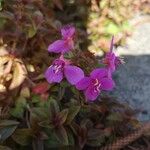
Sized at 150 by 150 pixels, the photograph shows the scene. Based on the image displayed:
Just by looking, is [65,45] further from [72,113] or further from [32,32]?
[32,32]

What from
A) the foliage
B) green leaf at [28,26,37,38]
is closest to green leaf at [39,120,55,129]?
the foliage

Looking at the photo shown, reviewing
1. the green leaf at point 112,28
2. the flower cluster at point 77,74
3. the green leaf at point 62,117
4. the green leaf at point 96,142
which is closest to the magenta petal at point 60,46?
the flower cluster at point 77,74

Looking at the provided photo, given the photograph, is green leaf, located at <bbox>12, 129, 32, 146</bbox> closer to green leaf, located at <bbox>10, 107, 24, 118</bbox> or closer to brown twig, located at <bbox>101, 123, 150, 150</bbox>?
green leaf, located at <bbox>10, 107, 24, 118</bbox>

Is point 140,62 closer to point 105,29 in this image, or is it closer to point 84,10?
point 105,29

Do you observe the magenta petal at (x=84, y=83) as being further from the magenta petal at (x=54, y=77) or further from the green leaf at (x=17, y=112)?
the green leaf at (x=17, y=112)


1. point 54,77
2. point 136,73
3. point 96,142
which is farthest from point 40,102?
point 136,73

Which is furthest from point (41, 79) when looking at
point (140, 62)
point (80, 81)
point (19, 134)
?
point (140, 62)
